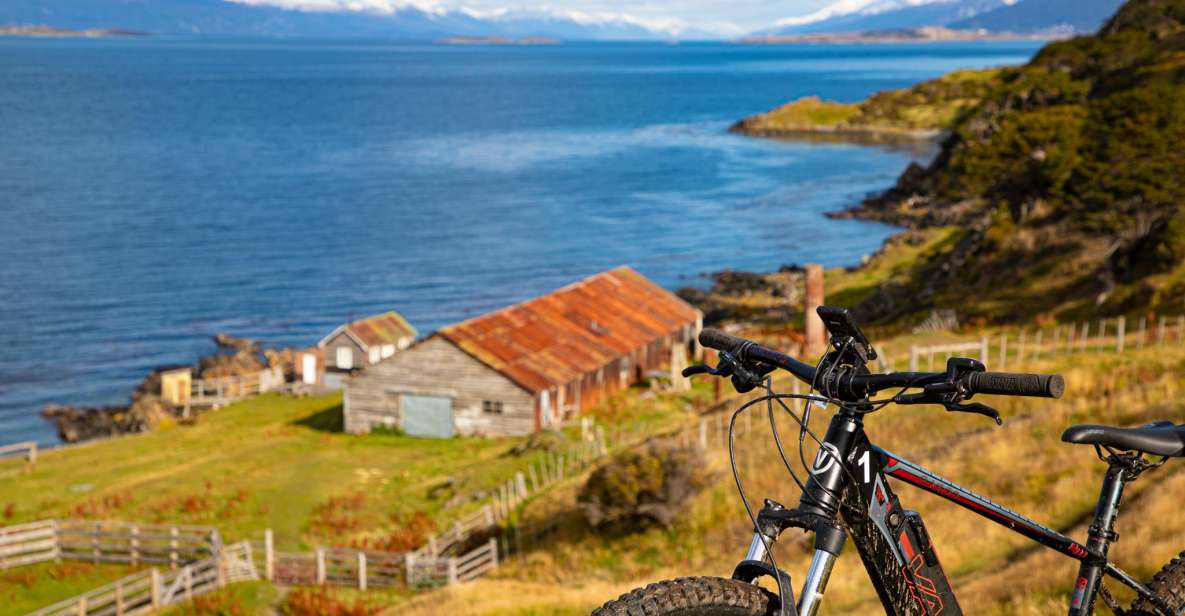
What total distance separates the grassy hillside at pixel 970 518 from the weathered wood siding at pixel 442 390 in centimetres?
1302

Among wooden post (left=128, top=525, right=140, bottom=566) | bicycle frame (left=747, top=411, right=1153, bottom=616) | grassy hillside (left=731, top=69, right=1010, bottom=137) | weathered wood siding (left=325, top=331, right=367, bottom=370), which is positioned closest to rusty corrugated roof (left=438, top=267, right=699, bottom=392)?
weathered wood siding (left=325, top=331, right=367, bottom=370)

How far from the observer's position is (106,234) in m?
92.9

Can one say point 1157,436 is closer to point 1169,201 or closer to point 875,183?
point 1169,201

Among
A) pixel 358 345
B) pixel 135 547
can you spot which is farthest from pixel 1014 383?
pixel 358 345

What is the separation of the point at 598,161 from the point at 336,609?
398ft

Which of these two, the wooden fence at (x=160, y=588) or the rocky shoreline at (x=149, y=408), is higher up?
the wooden fence at (x=160, y=588)

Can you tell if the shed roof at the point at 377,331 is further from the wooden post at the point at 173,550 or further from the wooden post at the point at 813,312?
the wooden post at the point at 173,550

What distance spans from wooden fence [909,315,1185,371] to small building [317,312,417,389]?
23455mm

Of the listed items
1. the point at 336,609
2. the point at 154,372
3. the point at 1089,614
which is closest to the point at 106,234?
the point at 154,372

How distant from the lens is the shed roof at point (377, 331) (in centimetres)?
4969

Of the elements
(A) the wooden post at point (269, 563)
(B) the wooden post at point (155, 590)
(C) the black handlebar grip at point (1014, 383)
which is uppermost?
(C) the black handlebar grip at point (1014, 383)

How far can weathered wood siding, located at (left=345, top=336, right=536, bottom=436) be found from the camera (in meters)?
42.6

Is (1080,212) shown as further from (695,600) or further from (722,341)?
(695,600)

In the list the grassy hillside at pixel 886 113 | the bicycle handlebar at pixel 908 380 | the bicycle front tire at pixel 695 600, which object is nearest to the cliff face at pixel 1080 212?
the bicycle handlebar at pixel 908 380
